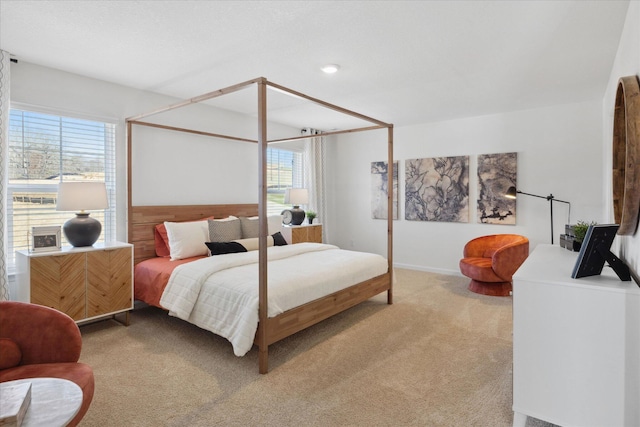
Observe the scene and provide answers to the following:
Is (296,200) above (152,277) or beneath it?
above

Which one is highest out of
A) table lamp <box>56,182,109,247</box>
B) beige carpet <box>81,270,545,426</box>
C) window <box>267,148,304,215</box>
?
window <box>267,148,304,215</box>

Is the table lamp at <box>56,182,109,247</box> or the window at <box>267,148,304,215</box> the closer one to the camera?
the table lamp at <box>56,182,109,247</box>

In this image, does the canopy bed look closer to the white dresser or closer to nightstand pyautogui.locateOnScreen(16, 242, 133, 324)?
nightstand pyautogui.locateOnScreen(16, 242, 133, 324)

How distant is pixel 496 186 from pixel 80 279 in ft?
16.6

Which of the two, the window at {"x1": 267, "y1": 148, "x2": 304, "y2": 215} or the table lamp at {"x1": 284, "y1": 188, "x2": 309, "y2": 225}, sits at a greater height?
the window at {"x1": 267, "y1": 148, "x2": 304, "y2": 215}

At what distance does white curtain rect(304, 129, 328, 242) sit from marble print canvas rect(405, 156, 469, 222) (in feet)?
4.80

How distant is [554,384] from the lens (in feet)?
5.70

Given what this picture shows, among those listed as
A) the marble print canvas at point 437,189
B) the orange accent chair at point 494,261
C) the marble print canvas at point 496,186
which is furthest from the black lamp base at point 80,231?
the marble print canvas at point 496,186

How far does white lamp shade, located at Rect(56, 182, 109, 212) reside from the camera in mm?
3029

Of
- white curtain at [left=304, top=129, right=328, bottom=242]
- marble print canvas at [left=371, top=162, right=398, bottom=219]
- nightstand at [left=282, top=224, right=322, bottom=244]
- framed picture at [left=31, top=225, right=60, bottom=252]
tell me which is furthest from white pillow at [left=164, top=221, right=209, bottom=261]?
marble print canvas at [left=371, top=162, right=398, bottom=219]

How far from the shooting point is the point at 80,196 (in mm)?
3082

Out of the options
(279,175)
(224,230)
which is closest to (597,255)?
(224,230)

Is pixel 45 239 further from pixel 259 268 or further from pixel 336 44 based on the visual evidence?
pixel 336 44

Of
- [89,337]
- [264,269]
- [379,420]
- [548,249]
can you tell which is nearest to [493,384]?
[379,420]
